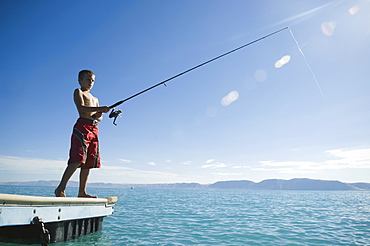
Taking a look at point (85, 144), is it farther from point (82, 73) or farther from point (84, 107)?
point (82, 73)

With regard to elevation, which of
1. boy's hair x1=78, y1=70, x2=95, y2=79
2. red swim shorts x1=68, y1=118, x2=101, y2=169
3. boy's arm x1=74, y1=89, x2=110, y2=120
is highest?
boy's hair x1=78, y1=70, x2=95, y2=79

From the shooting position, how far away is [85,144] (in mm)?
4121

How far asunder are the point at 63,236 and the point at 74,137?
157cm

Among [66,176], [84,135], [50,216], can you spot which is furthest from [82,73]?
[50,216]

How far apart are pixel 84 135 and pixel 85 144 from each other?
0.49 ft

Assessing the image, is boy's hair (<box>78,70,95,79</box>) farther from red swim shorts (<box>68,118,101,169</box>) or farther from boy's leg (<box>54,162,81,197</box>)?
boy's leg (<box>54,162,81,197</box>)

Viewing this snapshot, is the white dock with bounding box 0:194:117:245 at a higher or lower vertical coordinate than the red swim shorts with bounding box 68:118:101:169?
lower

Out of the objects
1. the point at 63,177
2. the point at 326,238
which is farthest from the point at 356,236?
the point at 63,177

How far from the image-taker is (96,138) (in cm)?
444

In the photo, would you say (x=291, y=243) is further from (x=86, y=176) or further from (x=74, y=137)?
(x=74, y=137)

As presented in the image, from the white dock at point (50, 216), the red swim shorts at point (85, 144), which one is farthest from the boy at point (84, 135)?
the white dock at point (50, 216)

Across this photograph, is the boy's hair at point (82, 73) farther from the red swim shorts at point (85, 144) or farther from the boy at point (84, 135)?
the red swim shorts at point (85, 144)

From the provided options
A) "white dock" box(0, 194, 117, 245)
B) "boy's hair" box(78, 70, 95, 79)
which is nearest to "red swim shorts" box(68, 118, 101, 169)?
"white dock" box(0, 194, 117, 245)

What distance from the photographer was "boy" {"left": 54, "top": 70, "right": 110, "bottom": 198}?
397 centimetres
